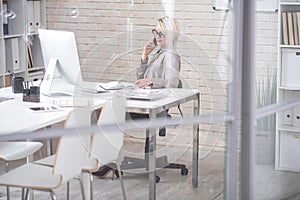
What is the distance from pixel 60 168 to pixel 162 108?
1.71 ft

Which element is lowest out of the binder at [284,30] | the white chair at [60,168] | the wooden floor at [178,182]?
the wooden floor at [178,182]

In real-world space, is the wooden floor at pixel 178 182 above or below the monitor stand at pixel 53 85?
below

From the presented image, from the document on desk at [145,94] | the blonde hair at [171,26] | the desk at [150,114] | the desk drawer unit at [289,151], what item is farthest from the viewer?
the desk drawer unit at [289,151]

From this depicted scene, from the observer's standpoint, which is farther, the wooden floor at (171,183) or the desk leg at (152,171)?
the desk leg at (152,171)

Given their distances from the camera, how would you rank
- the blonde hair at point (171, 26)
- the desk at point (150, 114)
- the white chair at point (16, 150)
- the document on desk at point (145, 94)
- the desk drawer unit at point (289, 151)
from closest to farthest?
1. the white chair at point (16, 150)
2. the desk at point (150, 114)
3. the document on desk at point (145, 94)
4. the blonde hair at point (171, 26)
5. the desk drawer unit at point (289, 151)

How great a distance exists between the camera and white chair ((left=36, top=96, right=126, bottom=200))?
252 centimetres

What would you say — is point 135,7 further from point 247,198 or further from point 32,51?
point 247,198

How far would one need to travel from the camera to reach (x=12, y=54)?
3.00 metres

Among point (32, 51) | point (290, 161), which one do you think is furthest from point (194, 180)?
point (32, 51)

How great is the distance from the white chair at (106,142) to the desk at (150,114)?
4 centimetres

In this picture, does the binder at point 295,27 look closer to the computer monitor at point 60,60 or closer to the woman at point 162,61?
the woman at point 162,61

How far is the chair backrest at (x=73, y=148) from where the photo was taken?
7.80 feet

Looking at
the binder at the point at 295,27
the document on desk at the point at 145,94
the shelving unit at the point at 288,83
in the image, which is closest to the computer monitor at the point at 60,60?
the document on desk at the point at 145,94

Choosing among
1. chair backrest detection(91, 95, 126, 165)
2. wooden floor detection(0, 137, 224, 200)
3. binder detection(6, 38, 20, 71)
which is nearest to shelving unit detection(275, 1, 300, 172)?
wooden floor detection(0, 137, 224, 200)
